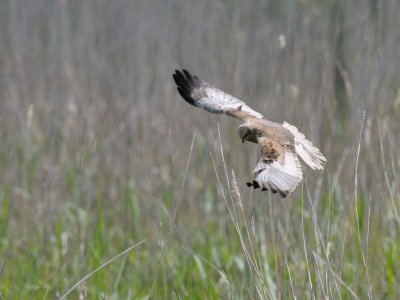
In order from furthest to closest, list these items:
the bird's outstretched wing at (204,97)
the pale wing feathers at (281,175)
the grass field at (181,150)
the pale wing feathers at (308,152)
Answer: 1. the grass field at (181,150)
2. the bird's outstretched wing at (204,97)
3. the pale wing feathers at (308,152)
4. the pale wing feathers at (281,175)

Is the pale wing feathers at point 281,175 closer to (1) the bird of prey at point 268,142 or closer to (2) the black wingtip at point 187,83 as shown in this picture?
(1) the bird of prey at point 268,142

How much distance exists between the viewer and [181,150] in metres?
3.98

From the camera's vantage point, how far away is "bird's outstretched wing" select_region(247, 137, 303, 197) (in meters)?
1.64

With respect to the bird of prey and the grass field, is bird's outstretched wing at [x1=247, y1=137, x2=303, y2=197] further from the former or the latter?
the grass field

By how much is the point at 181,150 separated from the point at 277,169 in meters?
2.21

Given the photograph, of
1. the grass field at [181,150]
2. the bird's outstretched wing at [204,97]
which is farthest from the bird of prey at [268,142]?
the grass field at [181,150]

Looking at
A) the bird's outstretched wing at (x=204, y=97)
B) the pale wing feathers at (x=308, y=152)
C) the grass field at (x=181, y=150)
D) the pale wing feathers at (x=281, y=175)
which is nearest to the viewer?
the pale wing feathers at (x=281, y=175)

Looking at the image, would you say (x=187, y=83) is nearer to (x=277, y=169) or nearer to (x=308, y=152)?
(x=308, y=152)

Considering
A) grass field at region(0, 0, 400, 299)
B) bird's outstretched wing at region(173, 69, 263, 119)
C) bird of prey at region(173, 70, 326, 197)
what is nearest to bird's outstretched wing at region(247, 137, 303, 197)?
bird of prey at region(173, 70, 326, 197)

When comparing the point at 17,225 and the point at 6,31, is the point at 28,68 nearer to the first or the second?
the point at 6,31

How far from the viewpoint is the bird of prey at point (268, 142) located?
1.70 meters

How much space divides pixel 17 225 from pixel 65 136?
31.8 inches

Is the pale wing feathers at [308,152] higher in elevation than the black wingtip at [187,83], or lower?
lower

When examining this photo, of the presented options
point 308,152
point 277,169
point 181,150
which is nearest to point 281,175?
point 277,169
